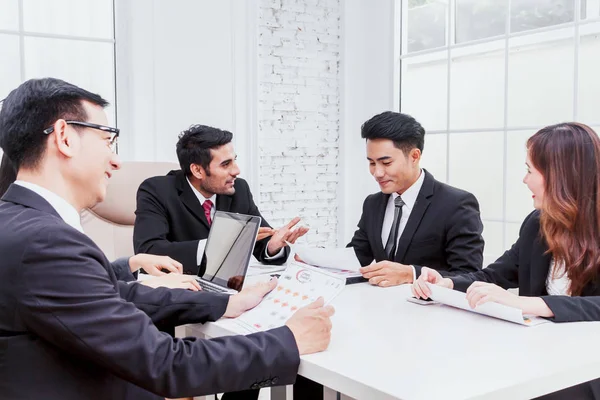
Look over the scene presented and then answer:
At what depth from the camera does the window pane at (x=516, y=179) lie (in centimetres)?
342

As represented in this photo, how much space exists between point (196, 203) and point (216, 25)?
5.41ft

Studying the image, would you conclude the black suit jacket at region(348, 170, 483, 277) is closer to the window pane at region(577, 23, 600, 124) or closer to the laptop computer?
the laptop computer

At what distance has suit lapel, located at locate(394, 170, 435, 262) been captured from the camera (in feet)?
7.92

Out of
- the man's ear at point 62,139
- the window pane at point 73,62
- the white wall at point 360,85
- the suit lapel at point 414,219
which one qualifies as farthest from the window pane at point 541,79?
the man's ear at point 62,139

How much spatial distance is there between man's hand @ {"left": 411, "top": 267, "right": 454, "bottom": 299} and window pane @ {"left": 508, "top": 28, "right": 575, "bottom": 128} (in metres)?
1.80

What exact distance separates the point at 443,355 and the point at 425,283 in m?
0.47

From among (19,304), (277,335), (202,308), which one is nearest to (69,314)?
(19,304)

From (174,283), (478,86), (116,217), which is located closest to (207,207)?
(116,217)

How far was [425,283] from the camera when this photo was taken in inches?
65.5

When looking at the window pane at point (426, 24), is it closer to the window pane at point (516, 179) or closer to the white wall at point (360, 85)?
the white wall at point (360, 85)

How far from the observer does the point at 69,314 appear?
99cm

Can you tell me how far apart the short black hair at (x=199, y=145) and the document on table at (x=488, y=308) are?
58.5 inches

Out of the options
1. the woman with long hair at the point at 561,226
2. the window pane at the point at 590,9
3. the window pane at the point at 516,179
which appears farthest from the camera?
the window pane at the point at 516,179

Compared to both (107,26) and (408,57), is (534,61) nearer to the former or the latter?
(408,57)
